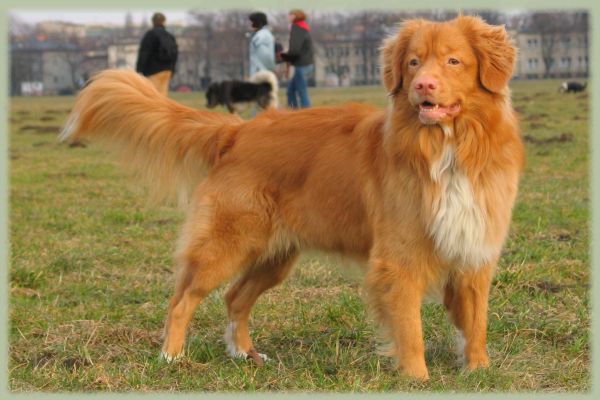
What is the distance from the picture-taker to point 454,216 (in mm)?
4602

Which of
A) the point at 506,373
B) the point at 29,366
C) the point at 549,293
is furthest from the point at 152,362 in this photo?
the point at 549,293

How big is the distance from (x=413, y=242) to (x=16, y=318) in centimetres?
289

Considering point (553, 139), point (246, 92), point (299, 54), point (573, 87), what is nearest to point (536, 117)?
point (553, 139)

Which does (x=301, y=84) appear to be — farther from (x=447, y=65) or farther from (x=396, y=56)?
(x=447, y=65)

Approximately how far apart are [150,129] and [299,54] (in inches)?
364

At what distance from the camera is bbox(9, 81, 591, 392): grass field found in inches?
186

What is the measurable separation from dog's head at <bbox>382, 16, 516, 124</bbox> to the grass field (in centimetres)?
135

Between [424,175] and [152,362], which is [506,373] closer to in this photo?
[424,175]

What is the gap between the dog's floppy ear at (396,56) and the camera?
4.77m

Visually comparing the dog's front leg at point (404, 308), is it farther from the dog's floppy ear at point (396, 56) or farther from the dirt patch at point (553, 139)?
the dirt patch at point (553, 139)

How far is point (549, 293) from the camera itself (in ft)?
20.5

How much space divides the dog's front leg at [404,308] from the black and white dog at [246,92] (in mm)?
11684

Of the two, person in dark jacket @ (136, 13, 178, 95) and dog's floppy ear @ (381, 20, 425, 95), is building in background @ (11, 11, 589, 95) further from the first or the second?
dog's floppy ear @ (381, 20, 425, 95)

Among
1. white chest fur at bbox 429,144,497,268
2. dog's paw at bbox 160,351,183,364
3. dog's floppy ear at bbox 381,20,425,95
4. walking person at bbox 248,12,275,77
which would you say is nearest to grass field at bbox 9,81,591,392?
dog's paw at bbox 160,351,183,364
